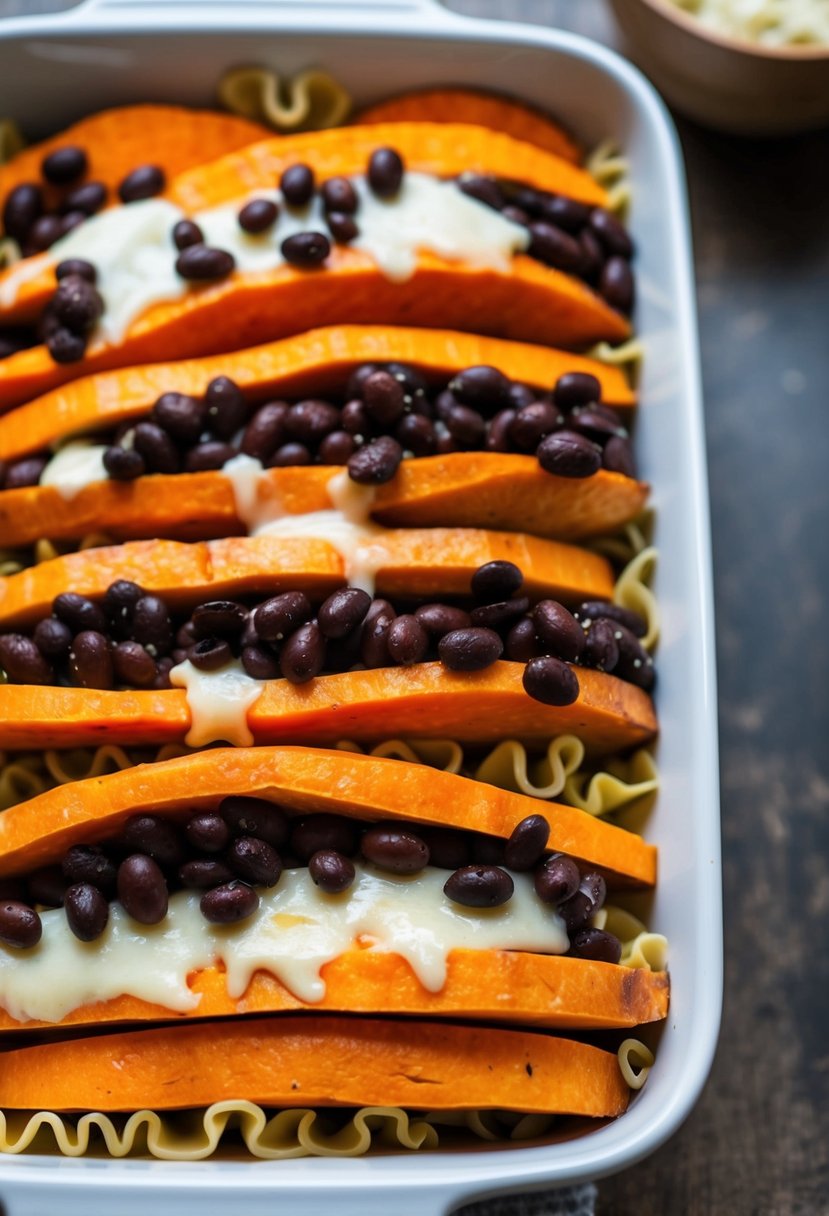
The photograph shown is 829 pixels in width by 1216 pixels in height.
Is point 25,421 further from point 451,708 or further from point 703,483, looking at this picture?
point 703,483

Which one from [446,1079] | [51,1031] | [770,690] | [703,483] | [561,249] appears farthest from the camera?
[770,690]

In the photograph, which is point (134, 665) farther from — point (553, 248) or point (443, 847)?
point (553, 248)

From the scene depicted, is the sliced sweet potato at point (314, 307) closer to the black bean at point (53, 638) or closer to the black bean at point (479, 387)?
the black bean at point (479, 387)

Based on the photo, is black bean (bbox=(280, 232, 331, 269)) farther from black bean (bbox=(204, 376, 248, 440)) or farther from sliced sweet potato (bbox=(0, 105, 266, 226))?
sliced sweet potato (bbox=(0, 105, 266, 226))

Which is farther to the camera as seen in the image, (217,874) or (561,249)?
(561,249)

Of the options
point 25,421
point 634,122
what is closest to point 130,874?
point 25,421

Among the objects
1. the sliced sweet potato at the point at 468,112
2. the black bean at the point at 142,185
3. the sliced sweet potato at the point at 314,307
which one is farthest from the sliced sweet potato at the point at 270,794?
the sliced sweet potato at the point at 468,112

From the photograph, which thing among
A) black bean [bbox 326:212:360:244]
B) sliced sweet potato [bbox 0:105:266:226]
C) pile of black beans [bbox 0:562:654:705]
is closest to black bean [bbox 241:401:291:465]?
pile of black beans [bbox 0:562:654:705]

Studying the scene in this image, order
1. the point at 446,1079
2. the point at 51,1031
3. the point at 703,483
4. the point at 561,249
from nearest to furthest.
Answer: the point at 446,1079 → the point at 51,1031 → the point at 703,483 → the point at 561,249
